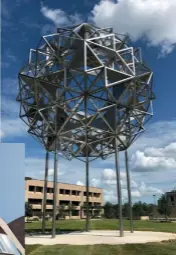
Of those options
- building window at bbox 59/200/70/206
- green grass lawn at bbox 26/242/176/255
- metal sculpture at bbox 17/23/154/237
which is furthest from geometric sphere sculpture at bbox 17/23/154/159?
building window at bbox 59/200/70/206

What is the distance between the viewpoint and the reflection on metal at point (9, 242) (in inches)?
523

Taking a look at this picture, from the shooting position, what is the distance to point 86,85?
30.1 meters

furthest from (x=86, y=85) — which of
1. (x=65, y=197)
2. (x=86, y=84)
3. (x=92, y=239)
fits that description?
(x=65, y=197)


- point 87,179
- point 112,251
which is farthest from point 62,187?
point 112,251

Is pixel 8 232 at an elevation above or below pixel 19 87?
below

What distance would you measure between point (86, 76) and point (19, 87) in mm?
6996

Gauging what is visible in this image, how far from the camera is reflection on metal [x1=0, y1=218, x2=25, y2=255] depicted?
13273mm

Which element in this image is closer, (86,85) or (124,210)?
(86,85)

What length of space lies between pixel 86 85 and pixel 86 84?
0.10 metres

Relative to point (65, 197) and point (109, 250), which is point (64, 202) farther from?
point (109, 250)

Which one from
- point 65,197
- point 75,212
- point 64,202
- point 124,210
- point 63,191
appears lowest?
point 75,212

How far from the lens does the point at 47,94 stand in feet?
100

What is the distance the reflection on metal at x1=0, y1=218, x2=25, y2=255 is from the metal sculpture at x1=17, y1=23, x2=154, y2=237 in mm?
15044

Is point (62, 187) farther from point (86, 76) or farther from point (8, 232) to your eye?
point (8, 232)
